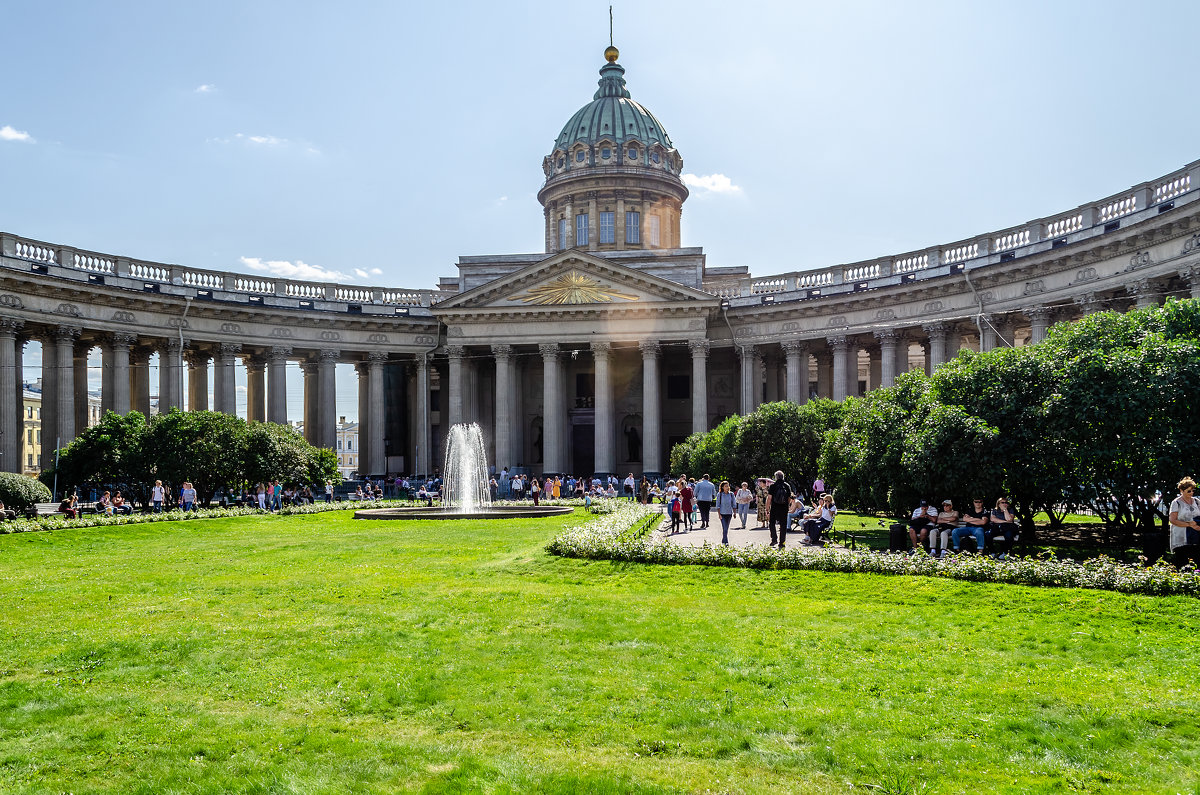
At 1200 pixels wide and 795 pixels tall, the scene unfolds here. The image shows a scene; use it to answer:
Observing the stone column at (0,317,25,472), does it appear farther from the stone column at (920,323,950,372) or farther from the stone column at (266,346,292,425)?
the stone column at (920,323,950,372)

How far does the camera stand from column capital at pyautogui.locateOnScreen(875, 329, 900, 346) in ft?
160

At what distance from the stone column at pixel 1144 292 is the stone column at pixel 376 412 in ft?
128

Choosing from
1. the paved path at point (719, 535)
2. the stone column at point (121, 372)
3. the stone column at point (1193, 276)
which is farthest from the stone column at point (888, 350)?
the stone column at point (121, 372)

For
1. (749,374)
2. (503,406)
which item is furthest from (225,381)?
(749,374)

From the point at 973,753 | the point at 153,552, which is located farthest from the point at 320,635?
the point at 153,552

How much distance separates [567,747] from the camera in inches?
295

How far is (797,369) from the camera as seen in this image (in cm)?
5272

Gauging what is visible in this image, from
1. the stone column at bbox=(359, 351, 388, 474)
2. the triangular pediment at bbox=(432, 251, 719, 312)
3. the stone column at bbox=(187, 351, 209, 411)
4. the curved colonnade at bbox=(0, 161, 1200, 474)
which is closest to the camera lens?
the curved colonnade at bbox=(0, 161, 1200, 474)

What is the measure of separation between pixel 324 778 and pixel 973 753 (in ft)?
16.2

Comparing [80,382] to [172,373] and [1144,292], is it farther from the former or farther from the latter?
[1144,292]

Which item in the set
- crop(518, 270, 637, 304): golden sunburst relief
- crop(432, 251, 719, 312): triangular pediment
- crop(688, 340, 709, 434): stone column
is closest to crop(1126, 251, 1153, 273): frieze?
crop(432, 251, 719, 312): triangular pediment

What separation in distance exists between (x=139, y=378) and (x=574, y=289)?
24147mm

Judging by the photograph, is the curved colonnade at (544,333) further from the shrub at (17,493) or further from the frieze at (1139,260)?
the shrub at (17,493)

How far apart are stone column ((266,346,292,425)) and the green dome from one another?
3007 centimetres
